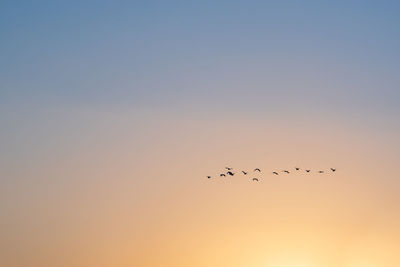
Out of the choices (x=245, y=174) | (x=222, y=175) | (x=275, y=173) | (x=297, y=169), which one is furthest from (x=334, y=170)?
(x=222, y=175)

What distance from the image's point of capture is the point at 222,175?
349 feet

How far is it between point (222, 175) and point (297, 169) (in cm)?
3288

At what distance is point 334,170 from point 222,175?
4990 cm

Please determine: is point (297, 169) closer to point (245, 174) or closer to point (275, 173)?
point (275, 173)

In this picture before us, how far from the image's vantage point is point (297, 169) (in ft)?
346

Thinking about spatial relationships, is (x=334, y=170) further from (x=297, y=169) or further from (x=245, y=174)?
(x=245, y=174)

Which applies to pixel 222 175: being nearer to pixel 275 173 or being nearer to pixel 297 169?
pixel 275 173

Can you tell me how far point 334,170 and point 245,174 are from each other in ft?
130

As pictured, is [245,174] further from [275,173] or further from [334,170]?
[334,170]

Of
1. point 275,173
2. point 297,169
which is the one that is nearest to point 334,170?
point 297,169

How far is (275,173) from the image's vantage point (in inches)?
4215

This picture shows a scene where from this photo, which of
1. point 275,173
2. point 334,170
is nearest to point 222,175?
point 275,173

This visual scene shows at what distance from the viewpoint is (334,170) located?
107 metres

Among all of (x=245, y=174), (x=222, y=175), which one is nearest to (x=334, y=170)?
(x=245, y=174)
